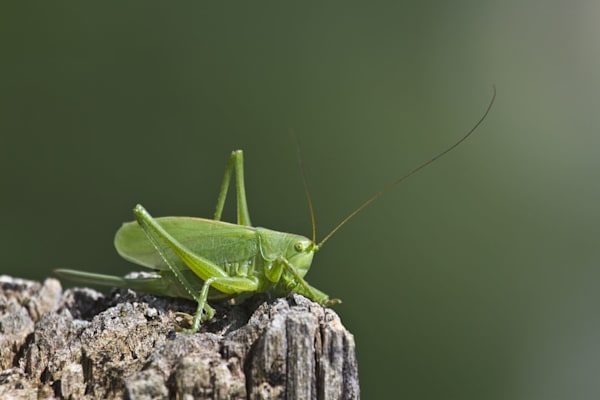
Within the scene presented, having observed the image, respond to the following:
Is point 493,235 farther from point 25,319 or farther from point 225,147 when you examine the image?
point 25,319

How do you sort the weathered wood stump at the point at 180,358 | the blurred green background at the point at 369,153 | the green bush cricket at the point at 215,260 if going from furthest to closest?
the blurred green background at the point at 369,153
the green bush cricket at the point at 215,260
the weathered wood stump at the point at 180,358

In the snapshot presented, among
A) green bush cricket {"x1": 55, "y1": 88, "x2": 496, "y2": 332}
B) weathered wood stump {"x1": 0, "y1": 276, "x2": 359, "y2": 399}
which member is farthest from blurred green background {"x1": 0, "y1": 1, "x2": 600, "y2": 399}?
weathered wood stump {"x1": 0, "y1": 276, "x2": 359, "y2": 399}

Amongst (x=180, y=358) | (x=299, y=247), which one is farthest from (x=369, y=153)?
(x=180, y=358)

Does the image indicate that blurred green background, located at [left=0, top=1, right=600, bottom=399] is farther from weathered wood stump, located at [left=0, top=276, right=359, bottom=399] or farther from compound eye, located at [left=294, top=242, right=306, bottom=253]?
weathered wood stump, located at [left=0, top=276, right=359, bottom=399]

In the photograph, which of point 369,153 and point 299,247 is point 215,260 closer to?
point 299,247

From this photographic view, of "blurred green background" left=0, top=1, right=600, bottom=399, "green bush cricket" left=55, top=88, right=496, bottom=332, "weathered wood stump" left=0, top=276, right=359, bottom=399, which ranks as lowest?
"weathered wood stump" left=0, top=276, right=359, bottom=399

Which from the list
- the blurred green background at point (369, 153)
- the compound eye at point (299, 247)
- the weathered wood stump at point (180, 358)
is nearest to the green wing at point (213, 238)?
the compound eye at point (299, 247)

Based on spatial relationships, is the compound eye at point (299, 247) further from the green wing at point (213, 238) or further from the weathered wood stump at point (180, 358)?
the weathered wood stump at point (180, 358)
